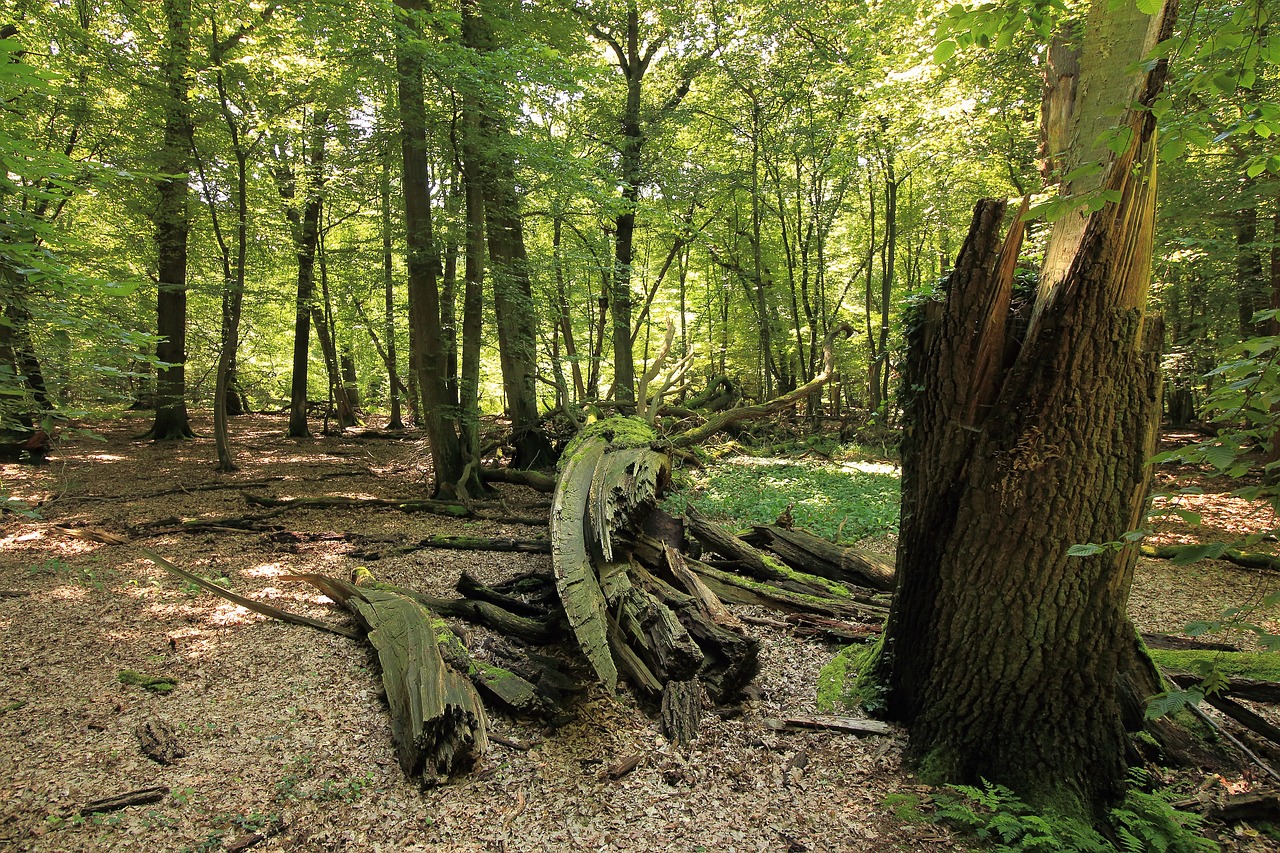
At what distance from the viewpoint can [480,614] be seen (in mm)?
5012

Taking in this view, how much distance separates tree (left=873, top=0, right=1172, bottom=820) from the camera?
2.94m

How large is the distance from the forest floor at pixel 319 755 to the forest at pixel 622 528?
1.0 inches

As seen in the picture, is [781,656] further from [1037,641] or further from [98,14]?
[98,14]

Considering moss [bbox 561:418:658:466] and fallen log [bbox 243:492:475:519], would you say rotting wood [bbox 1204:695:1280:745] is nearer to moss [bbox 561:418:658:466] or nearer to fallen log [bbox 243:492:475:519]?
moss [bbox 561:418:658:466]

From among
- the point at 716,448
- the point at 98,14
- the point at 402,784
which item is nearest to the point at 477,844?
the point at 402,784

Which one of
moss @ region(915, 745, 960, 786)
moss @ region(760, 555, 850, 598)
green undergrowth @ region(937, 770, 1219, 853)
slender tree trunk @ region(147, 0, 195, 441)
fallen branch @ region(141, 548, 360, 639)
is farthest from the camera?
slender tree trunk @ region(147, 0, 195, 441)

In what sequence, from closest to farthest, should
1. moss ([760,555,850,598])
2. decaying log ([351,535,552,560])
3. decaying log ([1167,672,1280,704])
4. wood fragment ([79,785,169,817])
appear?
wood fragment ([79,785,169,817]), decaying log ([1167,672,1280,704]), moss ([760,555,850,598]), decaying log ([351,535,552,560])

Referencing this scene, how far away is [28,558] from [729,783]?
7266 mm

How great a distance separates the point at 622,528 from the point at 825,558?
2336 millimetres

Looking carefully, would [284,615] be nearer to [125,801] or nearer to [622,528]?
[125,801]

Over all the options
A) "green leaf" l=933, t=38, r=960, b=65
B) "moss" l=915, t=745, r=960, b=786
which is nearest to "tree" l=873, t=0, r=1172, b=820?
"moss" l=915, t=745, r=960, b=786

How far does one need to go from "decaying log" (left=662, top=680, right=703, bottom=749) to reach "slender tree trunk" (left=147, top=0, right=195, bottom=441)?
6.38 meters

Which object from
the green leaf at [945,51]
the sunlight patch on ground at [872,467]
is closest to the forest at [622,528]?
the green leaf at [945,51]

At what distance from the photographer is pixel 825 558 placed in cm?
601
